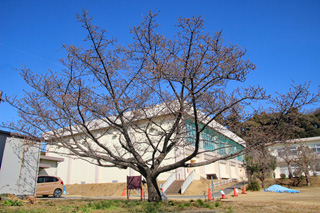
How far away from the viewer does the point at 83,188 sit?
28109 millimetres

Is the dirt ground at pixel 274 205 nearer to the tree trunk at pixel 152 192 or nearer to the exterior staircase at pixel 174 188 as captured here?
the tree trunk at pixel 152 192

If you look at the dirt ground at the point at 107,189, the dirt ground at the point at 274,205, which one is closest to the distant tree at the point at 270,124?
the dirt ground at the point at 274,205

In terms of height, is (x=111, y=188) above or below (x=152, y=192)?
below

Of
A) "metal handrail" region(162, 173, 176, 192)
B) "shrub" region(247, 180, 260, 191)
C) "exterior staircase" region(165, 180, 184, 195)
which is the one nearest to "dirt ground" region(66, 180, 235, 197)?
"exterior staircase" region(165, 180, 184, 195)

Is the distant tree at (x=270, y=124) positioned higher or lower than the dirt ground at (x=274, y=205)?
higher

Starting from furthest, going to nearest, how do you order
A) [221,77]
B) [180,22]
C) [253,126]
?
[253,126] → [180,22] → [221,77]

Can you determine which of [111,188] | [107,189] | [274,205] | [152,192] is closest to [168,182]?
[111,188]

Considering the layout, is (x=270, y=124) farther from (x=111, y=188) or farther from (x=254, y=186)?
(x=111, y=188)

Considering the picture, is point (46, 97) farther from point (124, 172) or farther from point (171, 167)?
point (124, 172)

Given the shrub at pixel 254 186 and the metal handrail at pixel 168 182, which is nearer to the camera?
the metal handrail at pixel 168 182

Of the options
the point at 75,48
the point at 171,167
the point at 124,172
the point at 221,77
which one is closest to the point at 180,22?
the point at 221,77

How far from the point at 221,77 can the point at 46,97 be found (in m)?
6.57

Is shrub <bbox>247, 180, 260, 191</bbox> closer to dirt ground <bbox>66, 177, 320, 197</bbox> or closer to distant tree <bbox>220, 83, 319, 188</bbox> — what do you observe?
dirt ground <bbox>66, 177, 320, 197</bbox>

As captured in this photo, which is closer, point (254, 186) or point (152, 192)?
point (152, 192)
